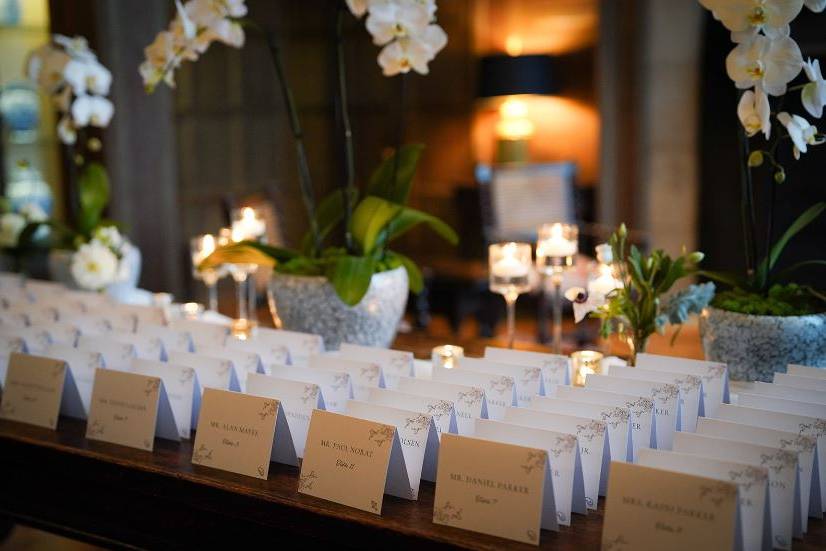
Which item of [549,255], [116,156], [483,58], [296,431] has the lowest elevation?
[296,431]

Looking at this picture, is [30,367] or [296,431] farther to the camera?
[30,367]

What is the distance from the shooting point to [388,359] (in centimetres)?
182

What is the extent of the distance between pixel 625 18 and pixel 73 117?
134 inches

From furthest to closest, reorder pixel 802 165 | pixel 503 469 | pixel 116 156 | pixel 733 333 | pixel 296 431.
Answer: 1. pixel 802 165
2. pixel 116 156
3. pixel 733 333
4. pixel 296 431
5. pixel 503 469

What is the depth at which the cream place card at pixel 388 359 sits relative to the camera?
1780 millimetres

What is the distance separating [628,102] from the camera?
545 cm

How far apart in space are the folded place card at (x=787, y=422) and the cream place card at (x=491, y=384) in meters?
0.34

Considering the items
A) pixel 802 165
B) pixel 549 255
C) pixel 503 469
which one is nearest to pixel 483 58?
pixel 802 165

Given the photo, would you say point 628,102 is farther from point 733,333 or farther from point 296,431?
point 296,431

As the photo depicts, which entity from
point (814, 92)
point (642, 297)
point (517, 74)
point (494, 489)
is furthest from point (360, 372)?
point (517, 74)

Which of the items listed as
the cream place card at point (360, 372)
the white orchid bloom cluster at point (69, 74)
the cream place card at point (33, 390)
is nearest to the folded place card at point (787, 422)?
the cream place card at point (360, 372)

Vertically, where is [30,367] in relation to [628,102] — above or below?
below

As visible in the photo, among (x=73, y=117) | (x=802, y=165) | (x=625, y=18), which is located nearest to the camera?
(x=73, y=117)

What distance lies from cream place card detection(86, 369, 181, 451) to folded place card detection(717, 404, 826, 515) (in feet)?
3.13
